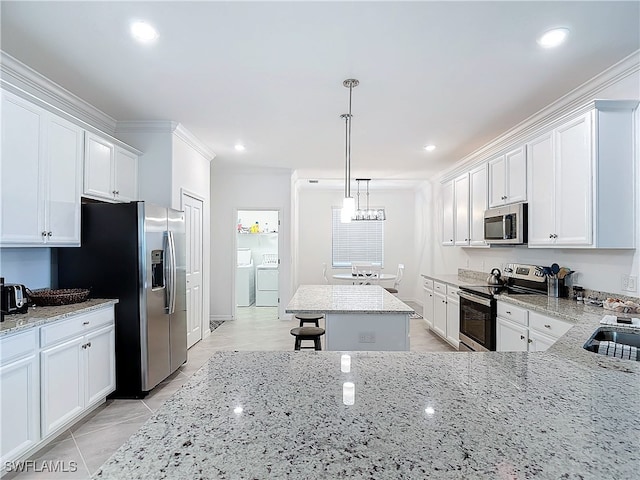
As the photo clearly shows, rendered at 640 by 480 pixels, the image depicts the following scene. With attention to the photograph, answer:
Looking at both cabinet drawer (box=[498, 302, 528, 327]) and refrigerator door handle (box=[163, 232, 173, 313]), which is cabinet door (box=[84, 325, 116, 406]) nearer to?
refrigerator door handle (box=[163, 232, 173, 313])

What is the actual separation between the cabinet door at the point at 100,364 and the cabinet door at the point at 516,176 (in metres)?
3.81

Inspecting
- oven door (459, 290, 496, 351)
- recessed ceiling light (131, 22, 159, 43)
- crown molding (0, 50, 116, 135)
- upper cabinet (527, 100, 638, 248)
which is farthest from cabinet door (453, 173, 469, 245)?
crown molding (0, 50, 116, 135)

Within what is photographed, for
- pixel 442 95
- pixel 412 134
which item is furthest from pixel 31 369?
pixel 412 134

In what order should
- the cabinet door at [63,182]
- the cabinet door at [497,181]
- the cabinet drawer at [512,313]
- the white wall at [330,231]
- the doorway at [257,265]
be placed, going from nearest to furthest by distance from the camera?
the cabinet door at [63,182], the cabinet drawer at [512,313], the cabinet door at [497,181], the doorway at [257,265], the white wall at [330,231]

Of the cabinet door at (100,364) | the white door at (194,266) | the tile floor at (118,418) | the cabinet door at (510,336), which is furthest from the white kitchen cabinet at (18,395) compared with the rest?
the cabinet door at (510,336)

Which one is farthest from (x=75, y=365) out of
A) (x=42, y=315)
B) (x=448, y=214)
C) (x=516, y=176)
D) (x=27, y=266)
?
(x=448, y=214)

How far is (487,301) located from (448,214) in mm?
2250

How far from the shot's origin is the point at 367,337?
277 cm

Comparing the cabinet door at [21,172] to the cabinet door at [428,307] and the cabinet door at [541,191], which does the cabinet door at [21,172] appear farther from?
the cabinet door at [428,307]

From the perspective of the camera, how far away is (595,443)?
785 mm

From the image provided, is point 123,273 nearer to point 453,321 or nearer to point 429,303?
point 453,321

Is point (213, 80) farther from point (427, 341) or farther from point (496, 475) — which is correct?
point (427, 341)

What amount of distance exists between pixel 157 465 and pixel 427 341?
4720 millimetres

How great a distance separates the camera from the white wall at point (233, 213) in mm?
6402
